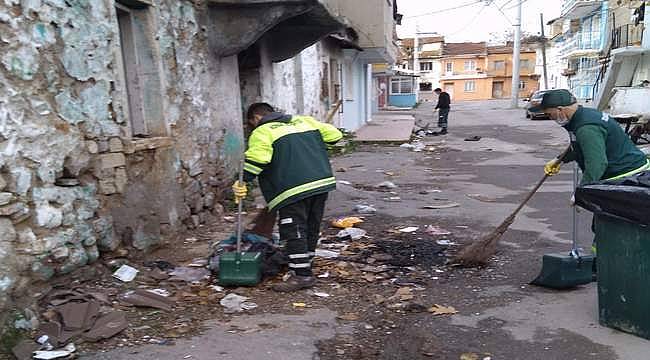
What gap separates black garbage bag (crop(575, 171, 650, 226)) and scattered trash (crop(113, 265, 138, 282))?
3372 mm

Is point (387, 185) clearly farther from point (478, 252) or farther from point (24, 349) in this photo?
point (24, 349)

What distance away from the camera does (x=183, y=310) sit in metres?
4.17

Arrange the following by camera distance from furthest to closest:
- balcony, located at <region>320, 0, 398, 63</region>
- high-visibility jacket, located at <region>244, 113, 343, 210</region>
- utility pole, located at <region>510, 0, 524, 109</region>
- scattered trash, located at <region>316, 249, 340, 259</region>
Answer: utility pole, located at <region>510, 0, 524, 109</region>, balcony, located at <region>320, 0, 398, 63</region>, scattered trash, located at <region>316, 249, 340, 259</region>, high-visibility jacket, located at <region>244, 113, 343, 210</region>

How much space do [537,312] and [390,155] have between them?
10375 mm

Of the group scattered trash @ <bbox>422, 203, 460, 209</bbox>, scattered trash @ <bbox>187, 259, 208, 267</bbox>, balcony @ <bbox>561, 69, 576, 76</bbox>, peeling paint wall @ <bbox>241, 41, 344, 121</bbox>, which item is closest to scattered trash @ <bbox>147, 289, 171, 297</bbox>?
scattered trash @ <bbox>187, 259, 208, 267</bbox>

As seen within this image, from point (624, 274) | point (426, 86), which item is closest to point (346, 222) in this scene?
point (624, 274)

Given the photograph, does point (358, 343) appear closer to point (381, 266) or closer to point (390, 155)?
point (381, 266)

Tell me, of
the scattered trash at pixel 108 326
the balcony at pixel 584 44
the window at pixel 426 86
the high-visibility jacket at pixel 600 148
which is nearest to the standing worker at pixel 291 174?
the scattered trash at pixel 108 326

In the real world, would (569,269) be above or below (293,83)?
below

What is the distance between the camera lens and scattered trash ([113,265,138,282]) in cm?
450

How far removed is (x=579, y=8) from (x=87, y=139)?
43.3m

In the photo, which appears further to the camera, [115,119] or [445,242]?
[445,242]

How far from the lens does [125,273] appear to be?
4562 mm

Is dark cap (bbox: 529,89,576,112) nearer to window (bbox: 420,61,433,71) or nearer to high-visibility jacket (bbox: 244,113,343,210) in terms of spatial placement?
high-visibility jacket (bbox: 244,113,343,210)
